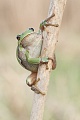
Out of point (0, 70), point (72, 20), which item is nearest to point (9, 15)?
point (72, 20)

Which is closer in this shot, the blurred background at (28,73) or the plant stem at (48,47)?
the plant stem at (48,47)

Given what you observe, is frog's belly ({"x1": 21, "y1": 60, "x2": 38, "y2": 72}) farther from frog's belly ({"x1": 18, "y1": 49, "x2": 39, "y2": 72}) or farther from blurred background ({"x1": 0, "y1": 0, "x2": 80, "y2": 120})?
blurred background ({"x1": 0, "y1": 0, "x2": 80, "y2": 120})

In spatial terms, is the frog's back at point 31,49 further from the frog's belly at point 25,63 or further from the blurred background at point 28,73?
the blurred background at point 28,73

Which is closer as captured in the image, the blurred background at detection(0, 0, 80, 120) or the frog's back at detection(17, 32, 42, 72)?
the frog's back at detection(17, 32, 42, 72)

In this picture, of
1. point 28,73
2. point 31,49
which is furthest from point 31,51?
point 28,73

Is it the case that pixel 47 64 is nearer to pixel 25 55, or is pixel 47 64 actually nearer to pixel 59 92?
pixel 25 55

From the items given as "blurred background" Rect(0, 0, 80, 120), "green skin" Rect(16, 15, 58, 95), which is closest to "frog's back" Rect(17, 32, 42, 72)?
"green skin" Rect(16, 15, 58, 95)

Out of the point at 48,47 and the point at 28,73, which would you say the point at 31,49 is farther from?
the point at 28,73

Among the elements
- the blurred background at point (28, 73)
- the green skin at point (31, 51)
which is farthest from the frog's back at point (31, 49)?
the blurred background at point (28, 73)
